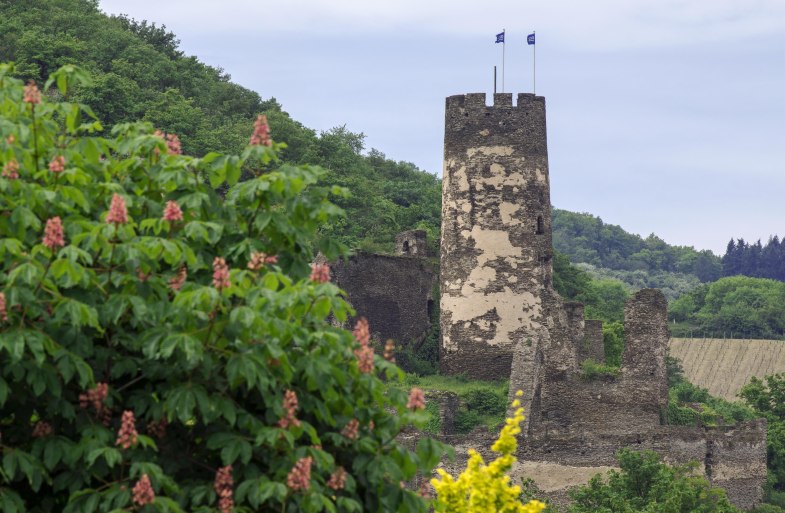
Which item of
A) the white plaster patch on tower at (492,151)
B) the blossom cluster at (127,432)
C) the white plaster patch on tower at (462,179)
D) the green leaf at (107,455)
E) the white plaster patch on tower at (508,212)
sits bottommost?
the green leaf at (107,455)

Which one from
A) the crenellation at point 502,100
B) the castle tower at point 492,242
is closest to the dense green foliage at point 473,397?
the castle tower at point 492,242

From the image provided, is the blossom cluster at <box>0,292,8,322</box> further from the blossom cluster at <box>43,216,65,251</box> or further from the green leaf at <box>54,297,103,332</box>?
the blossom cluster at <box>43,216,65,251</box>

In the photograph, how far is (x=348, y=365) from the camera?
15.4 meters

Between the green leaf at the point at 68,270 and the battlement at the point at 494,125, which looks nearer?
the green leaf at the point at 68,270

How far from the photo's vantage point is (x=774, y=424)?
174ft

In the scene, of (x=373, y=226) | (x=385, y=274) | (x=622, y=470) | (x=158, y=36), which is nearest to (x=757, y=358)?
(x=158, y=36)

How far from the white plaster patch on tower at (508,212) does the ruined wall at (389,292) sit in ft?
13.7

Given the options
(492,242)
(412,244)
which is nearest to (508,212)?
(492,242)

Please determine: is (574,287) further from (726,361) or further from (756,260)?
(756,260)

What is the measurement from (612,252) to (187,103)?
4999 inches

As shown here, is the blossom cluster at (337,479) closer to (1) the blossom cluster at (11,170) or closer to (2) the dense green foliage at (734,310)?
(1) the blossom cluster at (11,170)

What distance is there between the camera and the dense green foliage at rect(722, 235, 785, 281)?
18225 centimetres

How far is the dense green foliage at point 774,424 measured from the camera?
4871cm

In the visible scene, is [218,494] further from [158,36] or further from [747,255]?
[747,255]
